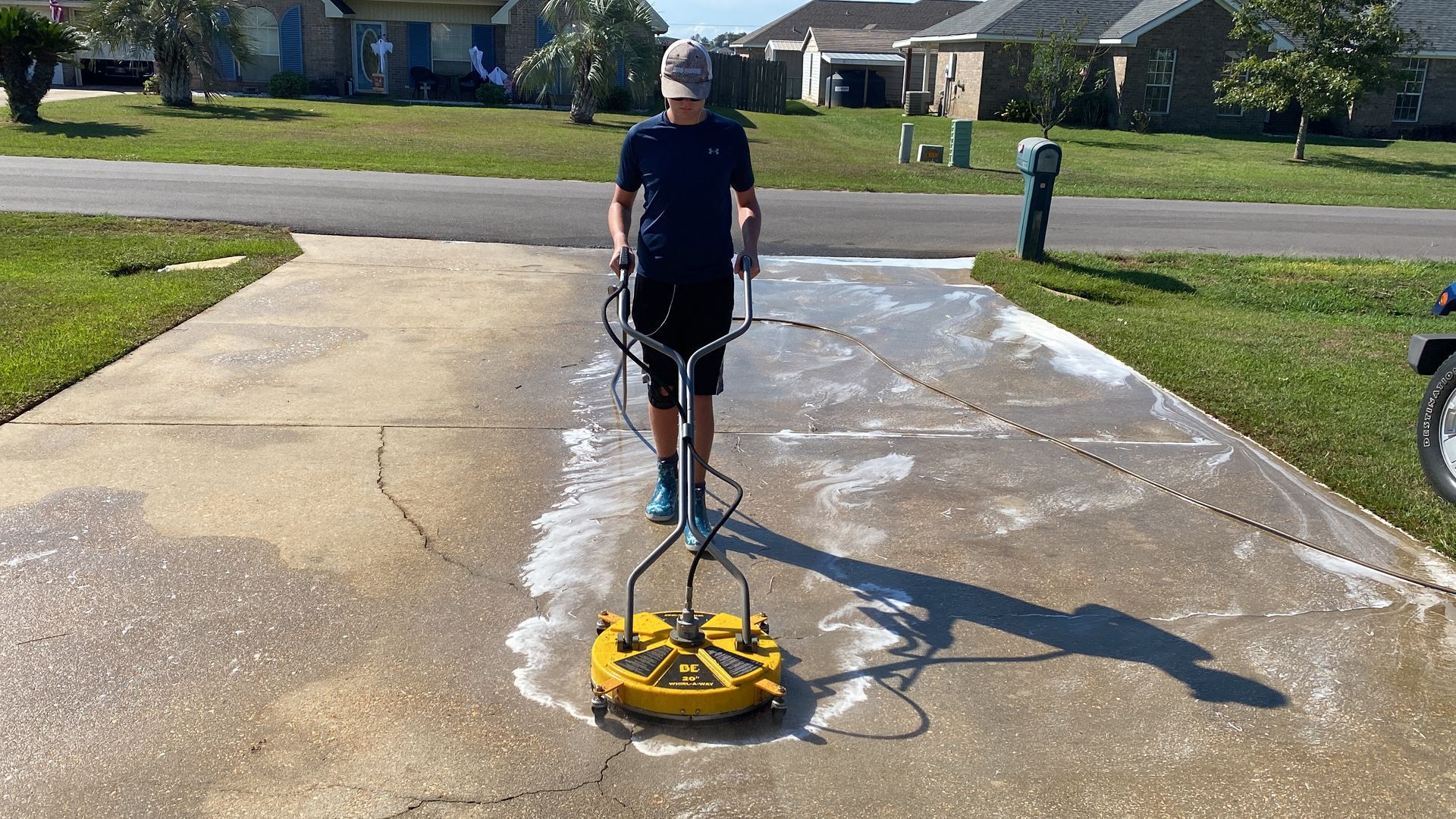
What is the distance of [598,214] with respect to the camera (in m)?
14.7

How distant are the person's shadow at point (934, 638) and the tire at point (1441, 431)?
86.9 inches

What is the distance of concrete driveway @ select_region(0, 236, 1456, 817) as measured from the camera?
323cm

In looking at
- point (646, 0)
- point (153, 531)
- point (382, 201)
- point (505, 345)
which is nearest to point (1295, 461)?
point (505, 345)

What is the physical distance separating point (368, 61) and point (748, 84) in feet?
42.0

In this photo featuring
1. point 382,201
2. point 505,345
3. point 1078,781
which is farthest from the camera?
point 382,201

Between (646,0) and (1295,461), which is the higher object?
(646,0)

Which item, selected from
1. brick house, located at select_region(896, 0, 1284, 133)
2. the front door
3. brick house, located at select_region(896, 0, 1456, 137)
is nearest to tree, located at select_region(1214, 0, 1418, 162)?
brick house, located at select_region(896, 0, 1456, 137)

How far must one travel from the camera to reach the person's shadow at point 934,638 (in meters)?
3.57

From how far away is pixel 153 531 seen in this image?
15.2ft

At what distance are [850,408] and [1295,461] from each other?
2297mm

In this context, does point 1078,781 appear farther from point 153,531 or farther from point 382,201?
point 382,201

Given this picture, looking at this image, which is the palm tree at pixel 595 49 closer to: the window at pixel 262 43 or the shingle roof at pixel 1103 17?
the window at pixel 262 43

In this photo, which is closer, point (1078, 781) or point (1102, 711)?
point (1078, 781)

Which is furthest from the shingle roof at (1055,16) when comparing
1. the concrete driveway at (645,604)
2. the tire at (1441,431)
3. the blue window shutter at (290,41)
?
the tire at (1441,431)
